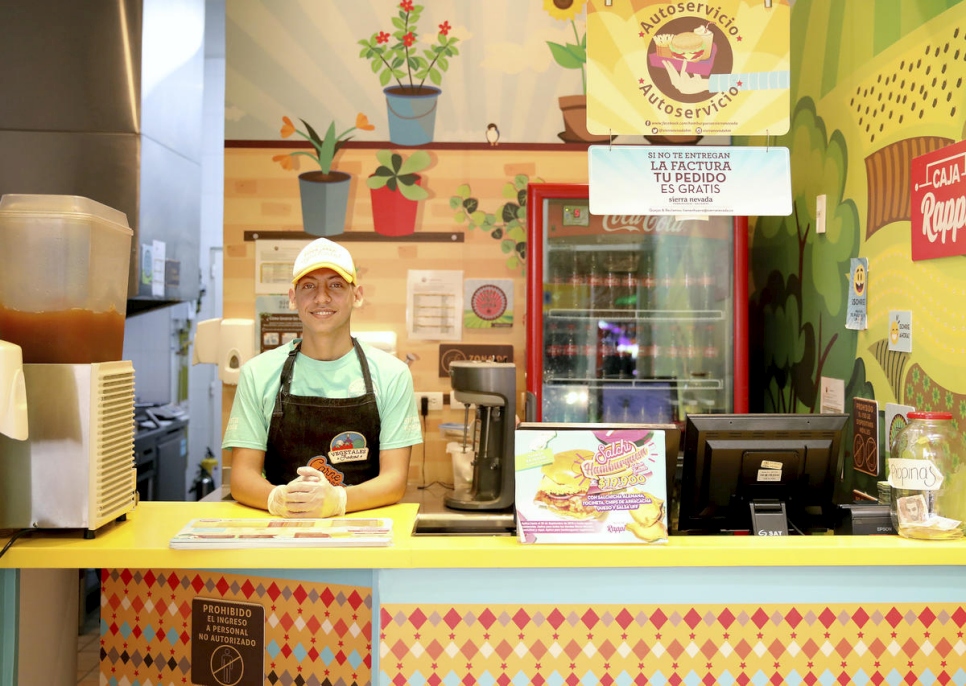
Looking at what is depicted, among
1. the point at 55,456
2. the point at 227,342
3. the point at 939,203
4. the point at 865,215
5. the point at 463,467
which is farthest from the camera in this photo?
the point at 227,342

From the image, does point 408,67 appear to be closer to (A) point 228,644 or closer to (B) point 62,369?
(B) point 62,369

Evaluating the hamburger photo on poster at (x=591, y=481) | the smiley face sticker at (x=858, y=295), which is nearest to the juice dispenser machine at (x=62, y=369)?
the hamburger photo on poster at (x=591, y=481)

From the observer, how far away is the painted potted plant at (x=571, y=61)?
4.03 metres

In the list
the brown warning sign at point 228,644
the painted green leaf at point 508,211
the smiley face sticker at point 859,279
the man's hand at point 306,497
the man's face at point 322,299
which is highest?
the painted green leaf at point 508,211

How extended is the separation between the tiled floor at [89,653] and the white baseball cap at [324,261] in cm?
244

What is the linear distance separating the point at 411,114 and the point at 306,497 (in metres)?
2.44

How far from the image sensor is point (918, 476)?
206 centimetres

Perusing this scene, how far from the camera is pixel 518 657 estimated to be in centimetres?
187

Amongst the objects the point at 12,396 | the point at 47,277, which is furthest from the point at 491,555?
the point at 47,277

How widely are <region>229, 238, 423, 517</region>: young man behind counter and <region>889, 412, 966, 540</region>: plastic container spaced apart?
137cm

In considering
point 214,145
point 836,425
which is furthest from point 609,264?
point 214,145

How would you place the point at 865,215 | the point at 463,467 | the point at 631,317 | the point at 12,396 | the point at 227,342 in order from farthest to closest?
1. the point at 227,342
2. the point at 631,317
3. the point at 463,467
4. the point at 865,215
5. the point at 12,396

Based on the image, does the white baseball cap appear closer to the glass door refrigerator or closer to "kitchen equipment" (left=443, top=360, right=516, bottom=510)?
"kitchen equipment" (left=443, top=360, right=516, bottom=510)

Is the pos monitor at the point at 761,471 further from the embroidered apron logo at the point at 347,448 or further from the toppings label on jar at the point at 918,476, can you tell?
the embroidered apron logo at the point at 347,448
